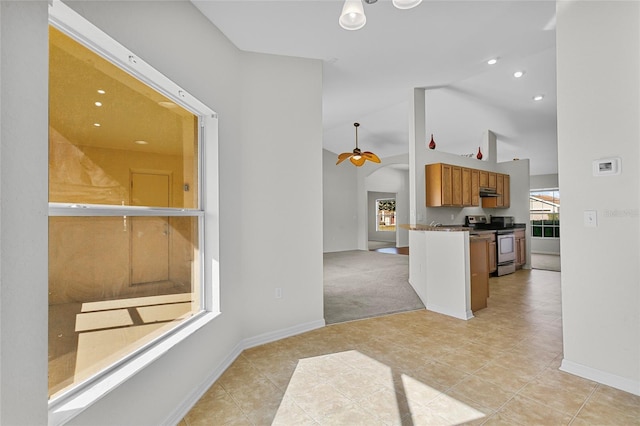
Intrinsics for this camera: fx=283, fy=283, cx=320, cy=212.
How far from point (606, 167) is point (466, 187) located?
3.59 metres

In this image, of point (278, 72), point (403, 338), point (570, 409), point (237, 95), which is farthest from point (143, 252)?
point (570, 409)

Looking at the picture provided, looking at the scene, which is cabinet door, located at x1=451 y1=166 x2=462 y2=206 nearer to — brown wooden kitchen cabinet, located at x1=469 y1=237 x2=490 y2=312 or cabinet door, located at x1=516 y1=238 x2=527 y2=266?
brown wooden kitchen cabinet, located at x1=469 y1=237 x2=490 y2=312

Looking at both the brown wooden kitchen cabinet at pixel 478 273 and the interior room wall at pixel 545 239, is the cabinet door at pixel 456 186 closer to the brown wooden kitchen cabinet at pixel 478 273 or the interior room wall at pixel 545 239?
the brown wooden kitchen cabinet at pixel 478 273

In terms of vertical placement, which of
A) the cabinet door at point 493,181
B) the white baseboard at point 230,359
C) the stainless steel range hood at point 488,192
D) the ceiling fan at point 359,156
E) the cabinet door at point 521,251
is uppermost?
the ceiling fan at point 359,156

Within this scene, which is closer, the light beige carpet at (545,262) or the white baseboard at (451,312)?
the white baseboard at (451,312)

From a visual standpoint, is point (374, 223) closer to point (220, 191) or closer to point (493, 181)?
point (493, 181)

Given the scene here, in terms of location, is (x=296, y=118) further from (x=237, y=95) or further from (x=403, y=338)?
(x=403, y=338)

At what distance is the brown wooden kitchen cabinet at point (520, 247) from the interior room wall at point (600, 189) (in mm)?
4311

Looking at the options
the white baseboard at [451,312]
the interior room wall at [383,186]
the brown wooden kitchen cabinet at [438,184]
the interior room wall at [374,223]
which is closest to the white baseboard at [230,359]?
the white baseboard at [451,312]

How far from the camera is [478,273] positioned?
11.8 ft

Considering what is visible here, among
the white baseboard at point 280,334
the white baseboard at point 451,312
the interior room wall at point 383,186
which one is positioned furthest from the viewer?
the interior room wall at point 383,186

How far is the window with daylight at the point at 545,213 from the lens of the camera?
27.8 feet

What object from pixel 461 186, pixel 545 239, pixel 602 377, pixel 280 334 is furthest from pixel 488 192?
pixel 280 334
